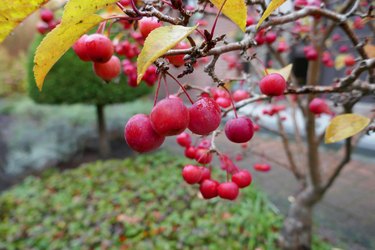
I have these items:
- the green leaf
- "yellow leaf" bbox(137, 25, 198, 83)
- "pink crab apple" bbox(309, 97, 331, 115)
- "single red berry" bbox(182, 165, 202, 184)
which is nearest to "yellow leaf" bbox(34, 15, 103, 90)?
the green leaf

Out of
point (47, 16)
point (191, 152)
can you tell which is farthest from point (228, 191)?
point (47, 16)

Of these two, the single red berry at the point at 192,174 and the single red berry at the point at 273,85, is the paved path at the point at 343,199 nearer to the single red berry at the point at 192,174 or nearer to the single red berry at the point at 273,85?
the single red berry at the point at 192,174

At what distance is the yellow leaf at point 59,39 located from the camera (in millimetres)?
480

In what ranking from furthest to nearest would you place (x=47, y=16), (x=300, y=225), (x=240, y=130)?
(x=300, y=225) < (x=47, y=16) < (x=240, y=130)

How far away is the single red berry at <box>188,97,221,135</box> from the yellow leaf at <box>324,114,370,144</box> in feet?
1.21

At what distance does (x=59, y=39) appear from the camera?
0.49 meters

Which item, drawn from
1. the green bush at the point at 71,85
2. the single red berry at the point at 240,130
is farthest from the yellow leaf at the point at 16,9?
the green bush at the point at 71,85

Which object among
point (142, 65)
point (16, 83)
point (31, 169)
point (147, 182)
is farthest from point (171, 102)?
point (16, 83)

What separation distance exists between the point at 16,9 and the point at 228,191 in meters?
0.63

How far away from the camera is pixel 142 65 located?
40 cm

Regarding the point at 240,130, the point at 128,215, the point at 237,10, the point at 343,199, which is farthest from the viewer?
the point at 343,199

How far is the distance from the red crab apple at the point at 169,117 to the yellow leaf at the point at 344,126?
43 cm

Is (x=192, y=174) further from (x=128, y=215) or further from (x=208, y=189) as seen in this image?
(x=128, y=215)

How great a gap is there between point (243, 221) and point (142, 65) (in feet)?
7.50
